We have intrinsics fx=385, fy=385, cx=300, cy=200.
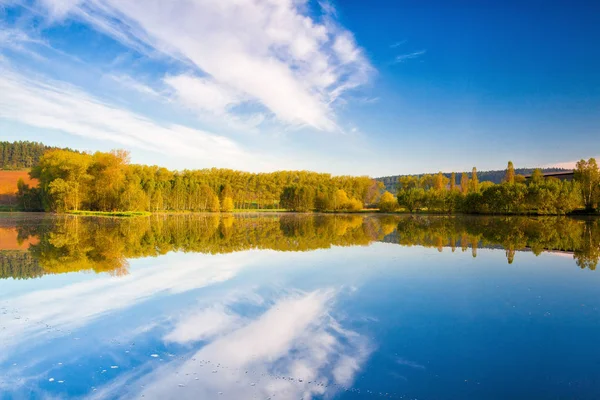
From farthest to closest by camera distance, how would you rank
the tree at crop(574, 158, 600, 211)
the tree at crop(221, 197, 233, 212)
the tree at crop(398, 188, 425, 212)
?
the tree at crop(221, 197, 233, 212) < the tree at crop(398, 188, 425, 212) < the tree at crop(574, 158, 600, 211)

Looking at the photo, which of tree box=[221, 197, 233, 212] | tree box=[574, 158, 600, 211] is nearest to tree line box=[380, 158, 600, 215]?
tree box=[574, 158, 600, 211]

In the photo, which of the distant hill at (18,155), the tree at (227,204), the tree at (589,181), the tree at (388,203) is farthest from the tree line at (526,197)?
the distant hill at (18,155)

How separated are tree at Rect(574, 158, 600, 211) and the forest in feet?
0.43

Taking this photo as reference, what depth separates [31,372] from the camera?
6.15 metres

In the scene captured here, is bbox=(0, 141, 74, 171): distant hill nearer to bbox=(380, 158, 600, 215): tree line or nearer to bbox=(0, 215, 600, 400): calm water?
bbox=(380, 158, 600, 215): tree line

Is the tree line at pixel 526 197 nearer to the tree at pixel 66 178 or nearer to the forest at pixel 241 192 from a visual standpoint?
the forest at pixel 241 192

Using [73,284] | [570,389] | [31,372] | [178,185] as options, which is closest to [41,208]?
[178,185]

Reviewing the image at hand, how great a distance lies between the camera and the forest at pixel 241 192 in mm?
59094

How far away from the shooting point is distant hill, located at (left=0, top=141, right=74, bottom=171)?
12038cm

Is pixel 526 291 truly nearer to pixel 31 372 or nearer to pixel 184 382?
pixel 184 382

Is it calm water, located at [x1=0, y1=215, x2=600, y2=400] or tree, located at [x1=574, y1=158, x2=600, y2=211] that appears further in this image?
tree, located at [x1=574, y1=158, x2=600, y2=211]

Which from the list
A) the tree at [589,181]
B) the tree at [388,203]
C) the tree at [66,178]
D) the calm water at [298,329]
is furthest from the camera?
the tree at [388,203]

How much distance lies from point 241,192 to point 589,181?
240ft

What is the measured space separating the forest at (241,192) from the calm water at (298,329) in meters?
48.8
